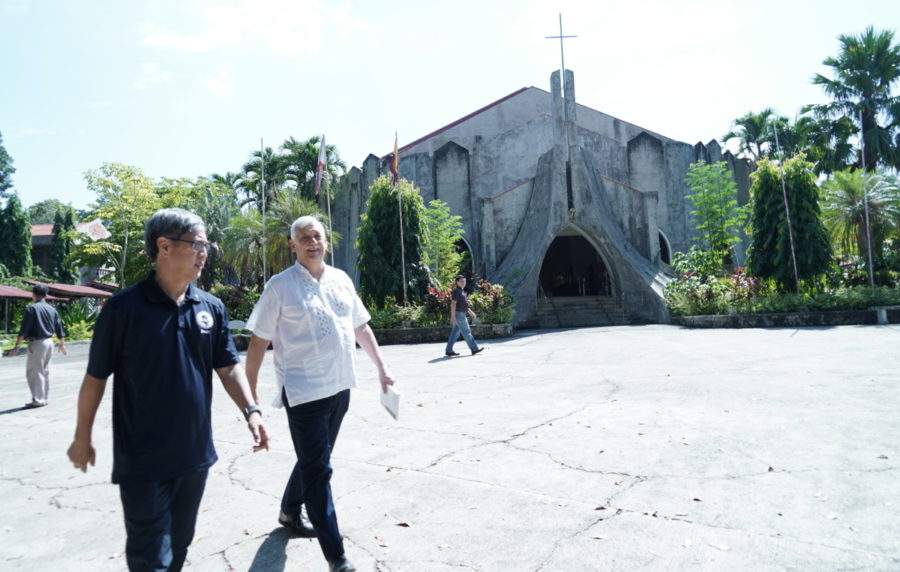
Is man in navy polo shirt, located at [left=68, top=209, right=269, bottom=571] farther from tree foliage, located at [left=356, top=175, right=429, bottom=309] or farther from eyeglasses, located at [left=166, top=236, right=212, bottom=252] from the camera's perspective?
tree foliage, located at [left=356, top=175, right=429, bottom=309]

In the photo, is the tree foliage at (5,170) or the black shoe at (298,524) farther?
the tree foliage at (5,170)

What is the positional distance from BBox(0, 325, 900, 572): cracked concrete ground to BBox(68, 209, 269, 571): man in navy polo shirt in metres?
0.87

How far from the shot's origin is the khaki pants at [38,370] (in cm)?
838

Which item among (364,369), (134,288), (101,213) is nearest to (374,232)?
(364,369)

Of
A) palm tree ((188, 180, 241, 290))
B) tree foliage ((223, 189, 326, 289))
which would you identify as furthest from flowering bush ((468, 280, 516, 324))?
palm tree ((188, 180, 241, 290))

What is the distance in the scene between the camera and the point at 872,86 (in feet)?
90.4

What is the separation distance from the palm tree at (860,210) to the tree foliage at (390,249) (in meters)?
15.5

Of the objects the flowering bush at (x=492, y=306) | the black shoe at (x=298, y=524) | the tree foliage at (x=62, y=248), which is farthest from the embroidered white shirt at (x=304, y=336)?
the tree foliage at (x=62, y=248)

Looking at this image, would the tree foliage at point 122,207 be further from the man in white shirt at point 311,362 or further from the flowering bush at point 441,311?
the man in white shirt at point 311,362

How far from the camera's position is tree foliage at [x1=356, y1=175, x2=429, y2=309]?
63.7 ft

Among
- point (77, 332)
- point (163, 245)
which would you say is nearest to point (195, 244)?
point (163, 245)

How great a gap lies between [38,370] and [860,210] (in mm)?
25910

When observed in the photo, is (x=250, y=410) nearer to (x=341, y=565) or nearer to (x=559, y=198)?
(x=341, y=565)

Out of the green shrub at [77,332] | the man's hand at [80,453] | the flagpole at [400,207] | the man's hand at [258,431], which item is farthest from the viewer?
the green shrub at [77,332]
